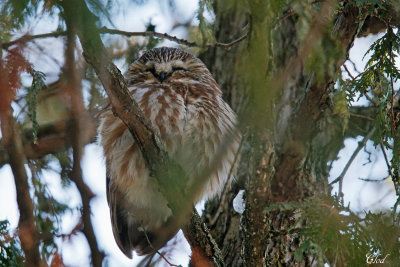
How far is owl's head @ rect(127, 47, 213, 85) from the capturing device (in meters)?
4.08

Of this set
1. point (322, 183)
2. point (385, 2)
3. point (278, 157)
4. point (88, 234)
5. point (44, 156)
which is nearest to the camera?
point (88, 234)

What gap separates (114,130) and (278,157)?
1127 mm

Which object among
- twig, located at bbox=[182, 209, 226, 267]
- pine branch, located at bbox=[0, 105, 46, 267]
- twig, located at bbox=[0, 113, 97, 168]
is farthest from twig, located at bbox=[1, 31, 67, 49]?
twig, located at bbox=[182, 209, 226, 267]

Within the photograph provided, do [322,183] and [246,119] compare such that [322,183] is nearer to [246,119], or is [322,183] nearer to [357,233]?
[357,233]

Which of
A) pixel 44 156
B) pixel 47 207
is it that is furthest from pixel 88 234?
pixel 44 156

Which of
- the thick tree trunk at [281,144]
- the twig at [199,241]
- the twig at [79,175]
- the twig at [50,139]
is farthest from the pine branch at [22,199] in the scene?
the twig at [50,139]

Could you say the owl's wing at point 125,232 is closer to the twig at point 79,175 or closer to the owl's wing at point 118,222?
the owl's wing at point 118,222

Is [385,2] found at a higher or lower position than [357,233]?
higher

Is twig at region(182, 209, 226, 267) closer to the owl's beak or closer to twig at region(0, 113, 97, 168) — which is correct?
the owl's beak

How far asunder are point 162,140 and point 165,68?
98cm

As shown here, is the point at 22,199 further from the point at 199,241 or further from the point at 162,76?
the point at 162,76

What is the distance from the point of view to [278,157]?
3252 millimetres

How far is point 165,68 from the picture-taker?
13.4ft

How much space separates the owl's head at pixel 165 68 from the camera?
4082mm
